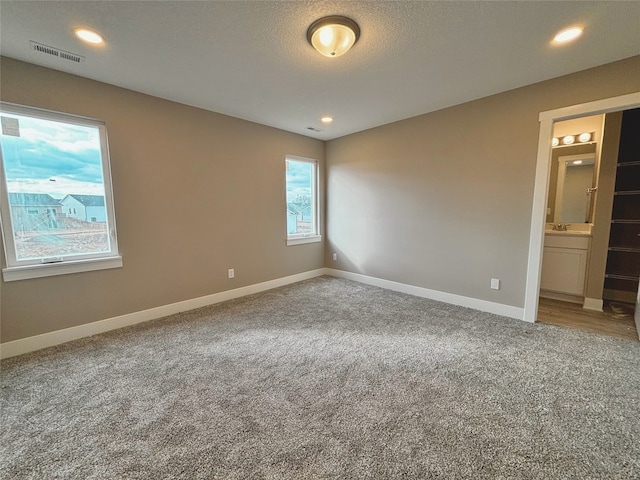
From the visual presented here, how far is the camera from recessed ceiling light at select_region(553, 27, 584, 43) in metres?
1.82

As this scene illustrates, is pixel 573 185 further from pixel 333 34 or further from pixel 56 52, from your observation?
pixel 56 52

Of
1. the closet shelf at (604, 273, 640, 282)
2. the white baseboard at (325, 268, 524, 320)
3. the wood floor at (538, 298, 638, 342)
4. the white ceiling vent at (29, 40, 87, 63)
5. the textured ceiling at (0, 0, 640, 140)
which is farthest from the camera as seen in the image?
the closet shelf at (604, 273, 640, 282)

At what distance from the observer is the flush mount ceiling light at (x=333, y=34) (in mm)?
1721

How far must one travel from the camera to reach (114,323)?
273 centimetres

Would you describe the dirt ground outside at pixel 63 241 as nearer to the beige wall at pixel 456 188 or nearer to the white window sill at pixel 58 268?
the white window sill at pixel 58 268

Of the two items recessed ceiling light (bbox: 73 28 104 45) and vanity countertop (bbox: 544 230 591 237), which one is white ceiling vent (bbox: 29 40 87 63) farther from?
vanity countertop (bbox: 544 230 591 237)

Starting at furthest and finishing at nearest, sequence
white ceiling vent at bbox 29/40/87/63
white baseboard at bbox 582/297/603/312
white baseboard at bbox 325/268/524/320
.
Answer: white baseboard at bbox 582/297/603/312, white baseboard at bbox 325/268/524/320, white ceiling vent at bbox 29/40/87/63

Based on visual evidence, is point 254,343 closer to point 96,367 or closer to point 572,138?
point 96,367

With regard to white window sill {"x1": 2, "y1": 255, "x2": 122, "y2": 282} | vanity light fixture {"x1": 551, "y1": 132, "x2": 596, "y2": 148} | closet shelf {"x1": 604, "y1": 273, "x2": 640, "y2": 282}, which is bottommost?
closet shelf {"x1": 604, "y1": 273, "x2": 640, "y2": 282}

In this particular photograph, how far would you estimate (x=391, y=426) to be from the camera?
4.82 ft

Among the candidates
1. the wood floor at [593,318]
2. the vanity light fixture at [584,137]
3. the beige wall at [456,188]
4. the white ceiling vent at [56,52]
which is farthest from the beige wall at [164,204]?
the vanity light fixture at [584,137]

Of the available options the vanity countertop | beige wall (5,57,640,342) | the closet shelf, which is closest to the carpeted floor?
beige wall (5,57,640,342)

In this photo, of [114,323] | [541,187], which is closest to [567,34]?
[541,187]

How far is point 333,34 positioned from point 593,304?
166 inches
